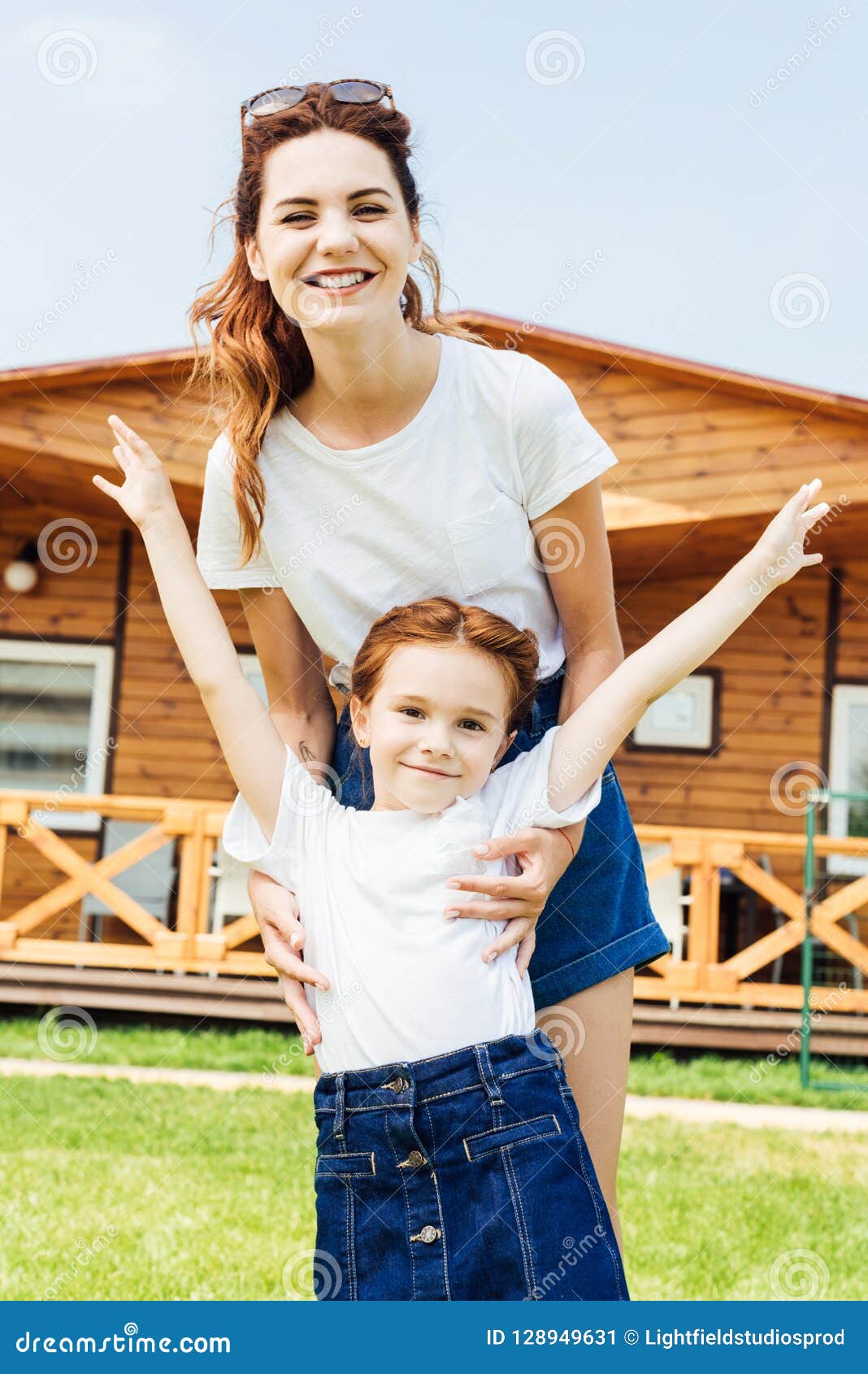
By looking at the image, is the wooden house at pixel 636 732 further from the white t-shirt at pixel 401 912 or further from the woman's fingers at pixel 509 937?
the woman's fingers at pixel 509 937

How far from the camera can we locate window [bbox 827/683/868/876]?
31.1 feet

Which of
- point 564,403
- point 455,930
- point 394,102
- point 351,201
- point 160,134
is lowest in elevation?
point 455,930

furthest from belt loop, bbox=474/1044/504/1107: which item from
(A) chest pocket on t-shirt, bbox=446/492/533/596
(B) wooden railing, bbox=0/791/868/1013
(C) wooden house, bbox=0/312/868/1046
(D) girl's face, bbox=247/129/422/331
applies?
(B) wooden railing, bbox=0/791/868/1013

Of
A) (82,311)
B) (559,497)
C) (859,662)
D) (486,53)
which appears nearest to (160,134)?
(82,311)

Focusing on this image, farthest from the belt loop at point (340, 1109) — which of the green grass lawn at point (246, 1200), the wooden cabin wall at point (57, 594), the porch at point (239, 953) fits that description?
the wooden cabin wall at point (57, 594)

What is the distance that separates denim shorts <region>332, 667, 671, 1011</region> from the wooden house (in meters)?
4.77

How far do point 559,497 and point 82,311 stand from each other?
14.5 ft

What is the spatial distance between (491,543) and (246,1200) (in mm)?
2907

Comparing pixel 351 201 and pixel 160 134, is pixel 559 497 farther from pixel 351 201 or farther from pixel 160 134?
pixel 160 134

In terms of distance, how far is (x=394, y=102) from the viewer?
1874 millimetres

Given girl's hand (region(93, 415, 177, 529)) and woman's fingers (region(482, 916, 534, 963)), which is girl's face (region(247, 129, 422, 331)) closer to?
girl's hand (region(93, 415, 177, 529))

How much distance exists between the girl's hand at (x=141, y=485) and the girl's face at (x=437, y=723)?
42 cm

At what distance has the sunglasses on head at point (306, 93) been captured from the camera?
1810 mm

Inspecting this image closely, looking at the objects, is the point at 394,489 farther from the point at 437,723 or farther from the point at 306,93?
the point at 306,93
